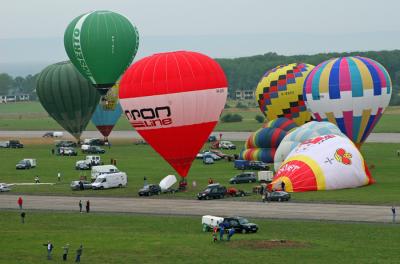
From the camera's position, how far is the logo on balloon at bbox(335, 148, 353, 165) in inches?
3029

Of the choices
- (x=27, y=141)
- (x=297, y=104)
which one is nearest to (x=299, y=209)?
(x=297, y=104)

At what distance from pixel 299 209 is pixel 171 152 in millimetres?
14768

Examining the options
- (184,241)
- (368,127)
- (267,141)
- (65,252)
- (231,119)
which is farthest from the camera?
(231,119)

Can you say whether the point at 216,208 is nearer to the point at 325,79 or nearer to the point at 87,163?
the point at 325,79

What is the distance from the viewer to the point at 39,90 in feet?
412

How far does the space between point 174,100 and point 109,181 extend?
9964 millimetres

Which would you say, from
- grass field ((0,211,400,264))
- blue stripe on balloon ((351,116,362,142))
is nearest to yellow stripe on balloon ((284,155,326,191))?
grass field ((0,211,400,264))

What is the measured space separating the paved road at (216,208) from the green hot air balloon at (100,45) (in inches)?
1442

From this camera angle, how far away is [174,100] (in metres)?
78.4

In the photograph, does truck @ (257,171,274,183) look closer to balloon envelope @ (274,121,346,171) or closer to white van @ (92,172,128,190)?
balloon envelope @ (274,121,346,171)

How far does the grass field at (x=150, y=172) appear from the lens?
74562 millimetres

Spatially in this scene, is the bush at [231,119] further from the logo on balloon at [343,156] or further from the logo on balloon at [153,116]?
the logo on balloon at [343,156]

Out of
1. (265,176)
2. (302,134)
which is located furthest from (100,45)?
(265,176)

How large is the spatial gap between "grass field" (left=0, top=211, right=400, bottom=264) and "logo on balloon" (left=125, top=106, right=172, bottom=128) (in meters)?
13.4
